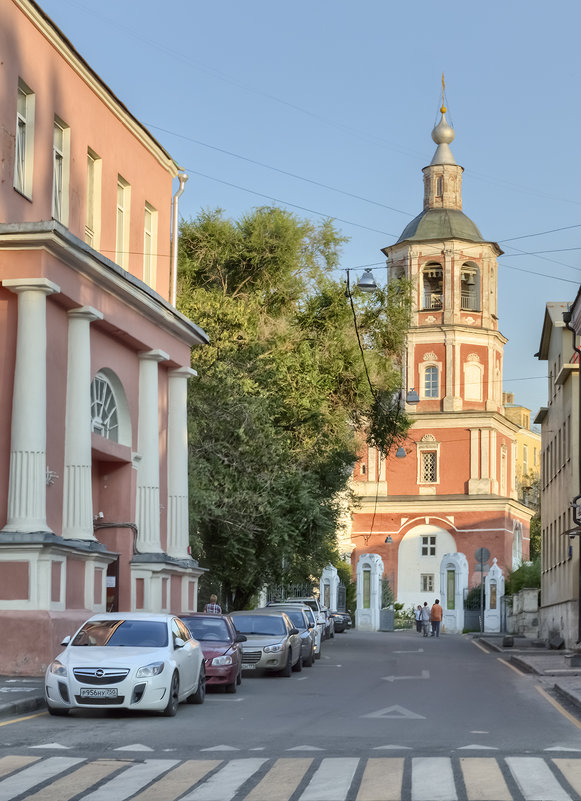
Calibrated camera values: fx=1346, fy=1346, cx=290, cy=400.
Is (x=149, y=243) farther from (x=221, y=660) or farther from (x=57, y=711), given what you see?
(x=57, y=711)

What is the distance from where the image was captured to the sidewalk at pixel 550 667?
72.4 feet

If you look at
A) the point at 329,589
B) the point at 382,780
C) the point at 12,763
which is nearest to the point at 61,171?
the point at 12,763

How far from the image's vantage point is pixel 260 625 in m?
27.5

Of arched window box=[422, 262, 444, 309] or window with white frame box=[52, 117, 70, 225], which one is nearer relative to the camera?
window with white frame box=[52, 117, 70, 225]

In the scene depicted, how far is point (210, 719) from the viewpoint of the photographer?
16906 millimetres

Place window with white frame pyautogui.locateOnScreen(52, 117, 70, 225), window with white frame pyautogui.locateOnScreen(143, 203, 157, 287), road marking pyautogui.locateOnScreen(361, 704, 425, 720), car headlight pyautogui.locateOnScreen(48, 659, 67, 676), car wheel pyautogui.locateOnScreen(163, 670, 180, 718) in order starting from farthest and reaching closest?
window with white frame pyautogui.locateOnScreen(143, 203, 157, 287), window with white frame pyautogui.locateOnScreen(52, 117, 70, 225), road marking pyautogui.locateOnScreen(361, 704, 425, 720), car wheel pyautogui.locateOnScreen(163, 670, 180, 718), car headlight pyautogui.locateOnScreen(48, 659, 67, 676)

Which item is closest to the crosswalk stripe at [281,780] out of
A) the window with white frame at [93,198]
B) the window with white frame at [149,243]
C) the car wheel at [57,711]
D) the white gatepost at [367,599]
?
the car wheel at [57,711]

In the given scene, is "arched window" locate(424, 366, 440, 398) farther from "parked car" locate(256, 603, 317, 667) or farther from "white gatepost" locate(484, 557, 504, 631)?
"parked car" locate(256, 603, 317, 667)

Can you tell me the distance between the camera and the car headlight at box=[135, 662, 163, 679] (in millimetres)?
16812

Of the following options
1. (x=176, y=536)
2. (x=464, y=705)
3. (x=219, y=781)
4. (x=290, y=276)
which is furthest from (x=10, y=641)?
(x=290, y=276)

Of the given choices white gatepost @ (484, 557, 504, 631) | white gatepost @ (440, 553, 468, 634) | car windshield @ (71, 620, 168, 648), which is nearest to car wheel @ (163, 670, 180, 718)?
car windshield @ (71, 620, 168, 648)

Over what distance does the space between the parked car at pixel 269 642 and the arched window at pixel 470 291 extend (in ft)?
184

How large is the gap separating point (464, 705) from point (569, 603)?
81.0 feet

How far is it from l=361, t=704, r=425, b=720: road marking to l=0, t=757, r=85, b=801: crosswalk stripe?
5993 mm
